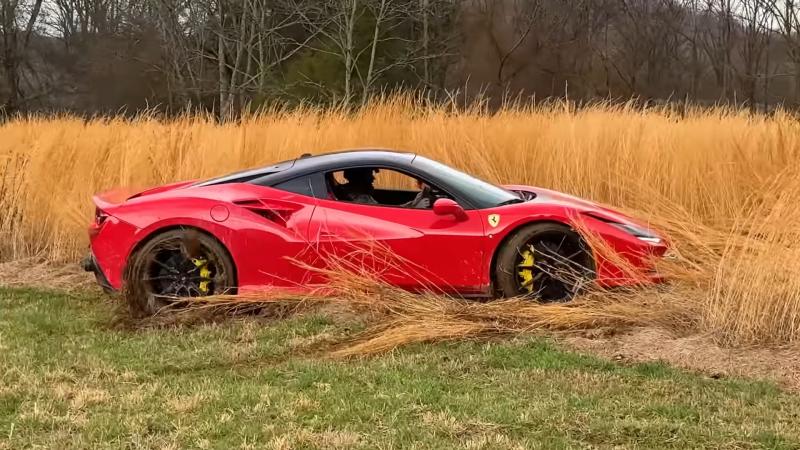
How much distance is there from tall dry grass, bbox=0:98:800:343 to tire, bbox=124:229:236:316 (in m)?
3.20

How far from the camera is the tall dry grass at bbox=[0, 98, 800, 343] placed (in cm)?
846

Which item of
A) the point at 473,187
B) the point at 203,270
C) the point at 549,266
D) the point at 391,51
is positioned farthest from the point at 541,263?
the point at 391,51

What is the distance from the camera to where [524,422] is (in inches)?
144

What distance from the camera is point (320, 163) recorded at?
6.32 metres

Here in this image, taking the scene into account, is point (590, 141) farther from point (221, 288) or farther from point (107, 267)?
point (107, 267)

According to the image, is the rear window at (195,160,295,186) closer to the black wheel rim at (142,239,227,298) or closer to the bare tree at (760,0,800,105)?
the black wheel rim at (142,239,227,298)

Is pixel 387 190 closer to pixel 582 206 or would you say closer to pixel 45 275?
pixel 582 206

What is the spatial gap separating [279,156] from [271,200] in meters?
3.44

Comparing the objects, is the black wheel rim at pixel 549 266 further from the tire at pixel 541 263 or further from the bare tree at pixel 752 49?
the bare tree at pixel 752 49

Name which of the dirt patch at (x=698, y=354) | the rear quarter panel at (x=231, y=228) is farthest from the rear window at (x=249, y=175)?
the dirt patch at (x=698, y=354)

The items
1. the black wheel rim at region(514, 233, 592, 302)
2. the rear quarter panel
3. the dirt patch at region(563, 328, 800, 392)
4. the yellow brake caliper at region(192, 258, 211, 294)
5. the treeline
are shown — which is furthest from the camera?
the treeline

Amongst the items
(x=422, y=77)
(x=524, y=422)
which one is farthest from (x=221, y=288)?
(x=422, y=77)

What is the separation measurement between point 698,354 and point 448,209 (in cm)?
199

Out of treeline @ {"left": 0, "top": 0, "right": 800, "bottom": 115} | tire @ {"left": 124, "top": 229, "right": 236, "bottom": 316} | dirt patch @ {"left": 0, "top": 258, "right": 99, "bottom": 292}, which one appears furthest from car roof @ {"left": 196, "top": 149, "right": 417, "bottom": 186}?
treeline @ {"left": 0, "top": 0, "right": 800, "bottom": 115}
